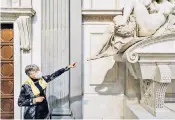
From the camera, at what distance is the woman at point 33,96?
2.56 meters

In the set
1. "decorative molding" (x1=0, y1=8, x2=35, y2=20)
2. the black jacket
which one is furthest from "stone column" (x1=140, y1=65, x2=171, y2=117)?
"decorative molding" (x1=0, y1=8, x2=35, y2=20)

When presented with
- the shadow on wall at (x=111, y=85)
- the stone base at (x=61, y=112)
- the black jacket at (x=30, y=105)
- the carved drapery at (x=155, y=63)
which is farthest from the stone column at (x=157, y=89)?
the black jacket at (x=30, y=105)

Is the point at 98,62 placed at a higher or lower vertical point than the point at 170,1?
lower

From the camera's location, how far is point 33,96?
2.58m

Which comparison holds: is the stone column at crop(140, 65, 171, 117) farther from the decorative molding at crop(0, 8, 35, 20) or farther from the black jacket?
the decorative molding at crop(0, 8, 35, 20)

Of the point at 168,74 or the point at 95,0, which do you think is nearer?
the point at 168,74

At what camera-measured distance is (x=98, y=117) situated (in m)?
3.63

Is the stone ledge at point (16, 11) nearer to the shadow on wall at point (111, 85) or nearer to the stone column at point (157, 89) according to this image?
the shadow on wall at point (111, 85)

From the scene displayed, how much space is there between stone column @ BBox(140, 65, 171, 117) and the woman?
126 cm

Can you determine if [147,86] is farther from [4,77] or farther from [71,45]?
[4,77]

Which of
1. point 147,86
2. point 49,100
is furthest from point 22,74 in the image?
point 147,86

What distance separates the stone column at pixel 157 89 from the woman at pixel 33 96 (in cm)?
126

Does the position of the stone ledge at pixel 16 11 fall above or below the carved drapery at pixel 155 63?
above

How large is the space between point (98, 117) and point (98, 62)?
2.68 feet
